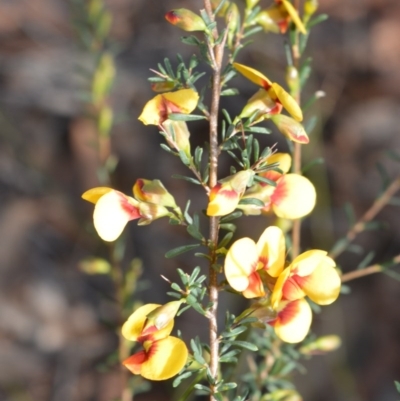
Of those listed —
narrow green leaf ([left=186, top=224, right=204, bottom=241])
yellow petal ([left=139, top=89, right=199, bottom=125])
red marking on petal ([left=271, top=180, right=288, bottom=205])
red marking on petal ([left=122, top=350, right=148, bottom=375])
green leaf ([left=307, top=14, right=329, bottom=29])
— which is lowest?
red marking on petal ([left=122, top=350, right=148, bottom=375])

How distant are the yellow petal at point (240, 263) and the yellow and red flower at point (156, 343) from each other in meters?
0.09

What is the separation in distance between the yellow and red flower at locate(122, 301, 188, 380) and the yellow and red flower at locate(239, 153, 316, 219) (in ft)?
0.66

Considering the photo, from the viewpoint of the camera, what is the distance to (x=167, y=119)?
0.96m

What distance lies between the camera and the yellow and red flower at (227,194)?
0.85 metres

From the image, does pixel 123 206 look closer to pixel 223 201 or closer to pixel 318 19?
pixel 223 201

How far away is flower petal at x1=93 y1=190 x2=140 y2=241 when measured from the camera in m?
0.94

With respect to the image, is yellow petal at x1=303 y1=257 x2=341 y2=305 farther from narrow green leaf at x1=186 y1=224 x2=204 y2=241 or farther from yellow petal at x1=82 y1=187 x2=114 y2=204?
yellow petal at x1=82 y1=187 x2=114 y2=204

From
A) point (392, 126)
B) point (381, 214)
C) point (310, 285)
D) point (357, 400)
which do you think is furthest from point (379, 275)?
point (310, 285)

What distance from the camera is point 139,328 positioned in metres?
0.95

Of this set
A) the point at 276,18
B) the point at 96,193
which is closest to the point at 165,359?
the point at 96,193

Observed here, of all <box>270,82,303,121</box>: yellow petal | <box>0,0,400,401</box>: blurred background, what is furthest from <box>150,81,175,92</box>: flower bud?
<box>0,0,400,401</box>: blurred background

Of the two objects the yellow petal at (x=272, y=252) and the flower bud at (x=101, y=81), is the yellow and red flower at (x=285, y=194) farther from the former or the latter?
the flower bud at (x=101, y=81)

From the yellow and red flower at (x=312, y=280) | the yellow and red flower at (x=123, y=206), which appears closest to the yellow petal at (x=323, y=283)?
the yellow and red flower at (x=312, y=280)

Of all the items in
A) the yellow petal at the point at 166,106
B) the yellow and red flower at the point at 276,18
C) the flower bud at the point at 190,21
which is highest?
the flower bud at the point at 190,21
